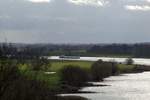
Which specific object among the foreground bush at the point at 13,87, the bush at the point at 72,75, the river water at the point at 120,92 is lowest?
the river water at the point at 120,92

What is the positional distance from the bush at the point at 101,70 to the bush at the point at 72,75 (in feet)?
55.2

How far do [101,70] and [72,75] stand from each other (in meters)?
27.7

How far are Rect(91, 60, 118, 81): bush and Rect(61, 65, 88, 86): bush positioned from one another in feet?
55.2

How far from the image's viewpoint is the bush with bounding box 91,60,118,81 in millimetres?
119688

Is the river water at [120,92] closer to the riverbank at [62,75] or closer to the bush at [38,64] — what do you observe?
the riverbank at [62,75]

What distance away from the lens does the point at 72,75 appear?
98.9 m

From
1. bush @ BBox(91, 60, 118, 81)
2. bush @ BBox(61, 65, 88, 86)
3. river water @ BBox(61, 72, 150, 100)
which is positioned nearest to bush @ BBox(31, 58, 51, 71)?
bush @ BBox(61, 65, 88, 86)

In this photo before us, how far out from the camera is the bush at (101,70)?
119688mm

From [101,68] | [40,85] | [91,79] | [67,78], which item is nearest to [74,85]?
[67,78]

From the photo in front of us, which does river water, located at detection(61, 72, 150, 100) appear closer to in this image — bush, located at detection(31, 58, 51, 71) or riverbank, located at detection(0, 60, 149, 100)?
riverbank, located at detection(0, 60, 149, 100)

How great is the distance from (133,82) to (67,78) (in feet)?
57.8

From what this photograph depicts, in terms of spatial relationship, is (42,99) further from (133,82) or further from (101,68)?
(101,68)

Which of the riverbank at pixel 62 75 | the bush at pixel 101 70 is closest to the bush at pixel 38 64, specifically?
the riverbank at pixel 62 75

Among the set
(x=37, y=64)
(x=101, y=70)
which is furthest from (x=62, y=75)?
(x=101, y=70)
